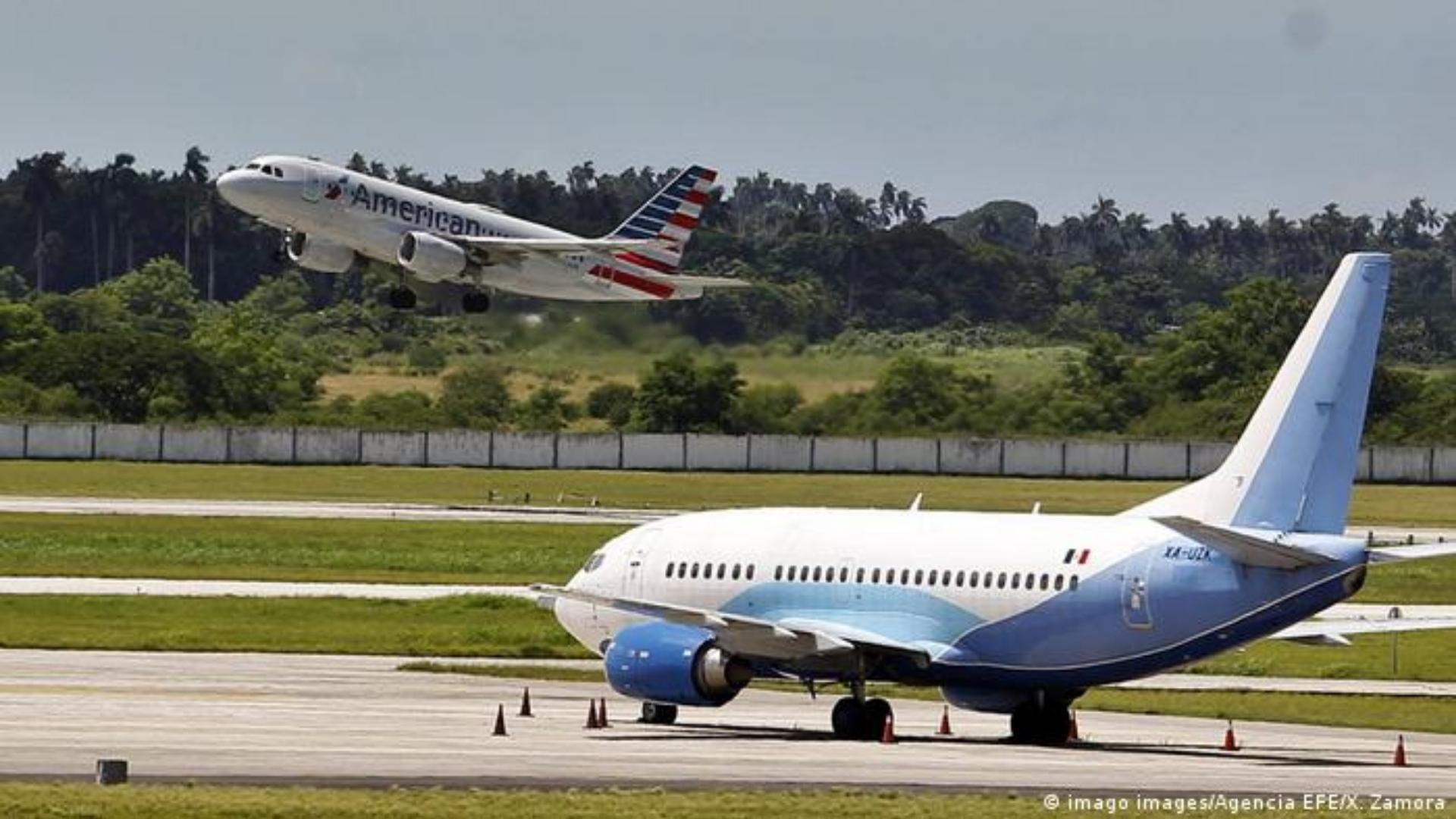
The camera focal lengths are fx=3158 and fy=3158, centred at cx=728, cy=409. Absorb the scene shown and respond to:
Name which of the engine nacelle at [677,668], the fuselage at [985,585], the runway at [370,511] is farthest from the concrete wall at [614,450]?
the engine nacelle at [677,668]

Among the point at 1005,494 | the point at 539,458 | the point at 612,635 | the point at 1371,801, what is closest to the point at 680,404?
the point at 539,458

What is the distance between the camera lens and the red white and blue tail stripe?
111 metres

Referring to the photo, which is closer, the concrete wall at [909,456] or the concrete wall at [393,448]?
the concrete wall at [909,456]

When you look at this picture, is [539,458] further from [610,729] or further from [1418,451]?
[610,729]

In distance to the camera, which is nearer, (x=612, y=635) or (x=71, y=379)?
(x=612, y=635)

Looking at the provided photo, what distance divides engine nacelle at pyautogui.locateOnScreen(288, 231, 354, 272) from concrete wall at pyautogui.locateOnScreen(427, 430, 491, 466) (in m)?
37.0

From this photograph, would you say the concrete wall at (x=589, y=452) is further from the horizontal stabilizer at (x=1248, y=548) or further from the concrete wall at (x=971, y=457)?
the horizontal stabilizer at (x=1248, y=548)

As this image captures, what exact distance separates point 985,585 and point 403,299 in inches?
2607

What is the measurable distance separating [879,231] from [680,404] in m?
36.7

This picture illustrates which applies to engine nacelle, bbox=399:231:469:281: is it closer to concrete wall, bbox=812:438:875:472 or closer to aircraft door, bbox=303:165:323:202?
aircraft door, bbox=303:165:323:202

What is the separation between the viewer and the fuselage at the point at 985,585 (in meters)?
45.6

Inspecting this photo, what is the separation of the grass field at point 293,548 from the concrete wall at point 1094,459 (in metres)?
46.2

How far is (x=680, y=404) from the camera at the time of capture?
495 ft

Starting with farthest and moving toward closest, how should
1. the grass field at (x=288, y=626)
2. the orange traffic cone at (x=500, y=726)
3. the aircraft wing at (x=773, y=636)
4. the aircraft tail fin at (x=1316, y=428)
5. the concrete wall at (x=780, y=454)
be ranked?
the concrete wall at (x=780, y=454) < the grass field at (x=288, y=626) < the aircraft wing at (x=773, y=636) < the orange traffic cone at (x=500, y=726) < the aircraft tail fin at (x=1316, y=428)
